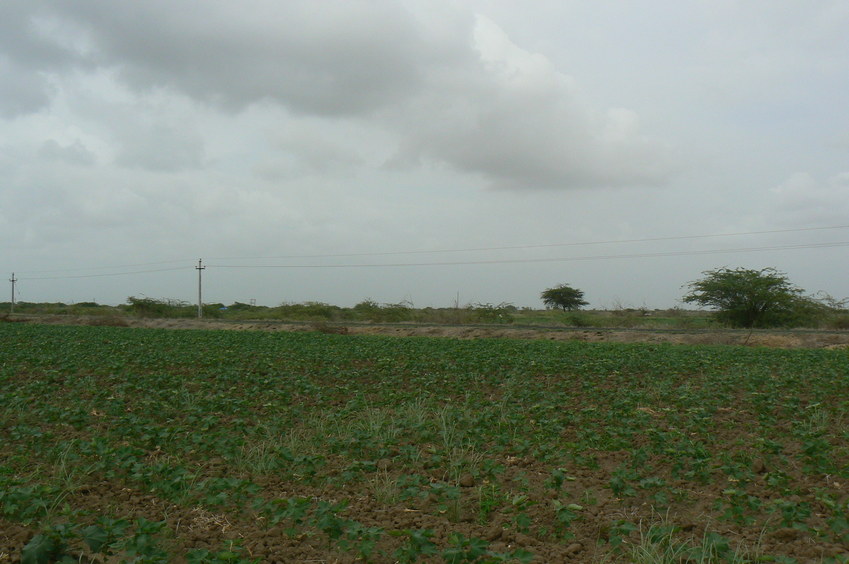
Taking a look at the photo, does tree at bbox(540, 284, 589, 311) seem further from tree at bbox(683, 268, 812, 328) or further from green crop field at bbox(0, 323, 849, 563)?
green crop field at bbox(0, 323, 849, 563)

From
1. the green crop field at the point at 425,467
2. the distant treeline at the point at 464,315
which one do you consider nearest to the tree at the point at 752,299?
the distant treeline at the point at 464,315

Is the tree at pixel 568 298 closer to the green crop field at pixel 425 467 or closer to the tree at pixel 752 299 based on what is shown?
the tree at pixel 752 299

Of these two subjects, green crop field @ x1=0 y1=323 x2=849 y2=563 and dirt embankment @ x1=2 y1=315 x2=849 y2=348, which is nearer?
green crop field @ x1=0 y1=323 x2=849 y2=563

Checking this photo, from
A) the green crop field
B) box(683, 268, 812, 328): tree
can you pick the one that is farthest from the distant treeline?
the green crop field

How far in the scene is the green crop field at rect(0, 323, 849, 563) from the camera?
4777 mm

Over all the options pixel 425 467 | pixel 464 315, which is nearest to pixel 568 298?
pixel 464 315

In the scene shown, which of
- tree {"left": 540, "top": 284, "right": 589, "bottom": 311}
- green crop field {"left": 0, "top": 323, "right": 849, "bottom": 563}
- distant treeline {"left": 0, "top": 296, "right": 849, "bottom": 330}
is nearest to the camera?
green crop field {"left": 0, "top": 323, "right": 849, "bottom": 563}

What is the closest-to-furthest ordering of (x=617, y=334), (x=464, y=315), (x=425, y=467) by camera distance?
(x=425, y=467)
(x=617, y=334)
(x=464, y=315)

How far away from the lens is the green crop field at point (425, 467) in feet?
15.7

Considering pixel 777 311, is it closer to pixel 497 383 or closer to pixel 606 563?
pixel 497 383

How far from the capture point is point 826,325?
36.6 meters

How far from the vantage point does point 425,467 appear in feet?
22.9

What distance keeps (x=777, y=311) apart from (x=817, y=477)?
1333 inches

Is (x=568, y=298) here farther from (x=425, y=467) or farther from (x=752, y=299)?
(x=425, y=467)
